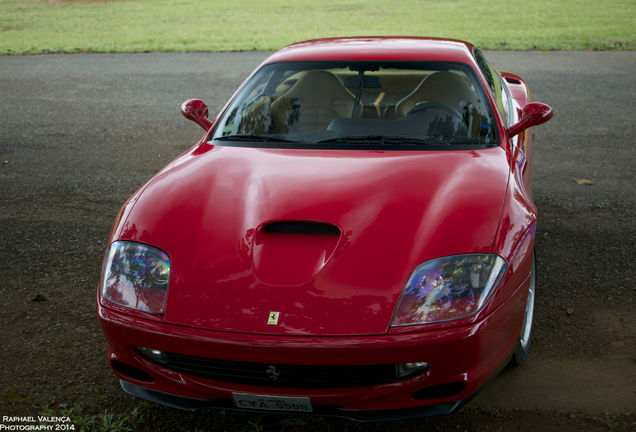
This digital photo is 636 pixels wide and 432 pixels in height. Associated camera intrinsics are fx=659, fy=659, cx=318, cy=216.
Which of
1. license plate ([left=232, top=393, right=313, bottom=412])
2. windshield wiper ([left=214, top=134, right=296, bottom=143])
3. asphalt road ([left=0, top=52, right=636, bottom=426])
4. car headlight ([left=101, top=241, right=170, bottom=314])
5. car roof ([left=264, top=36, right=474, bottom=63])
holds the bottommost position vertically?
asphalt road ([left=0, top=52, right=636, bottom=426])

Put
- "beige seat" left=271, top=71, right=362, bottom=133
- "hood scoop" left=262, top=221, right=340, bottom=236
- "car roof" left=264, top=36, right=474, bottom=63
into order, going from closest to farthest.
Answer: "hood scoop" left=262, top=221, right=340, bottom=236, "beige seat" left=271, top=71, right=362, bottom=133, "car roof" left=264, top=36, right=474, bottom=63

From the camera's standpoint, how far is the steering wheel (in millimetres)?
3545

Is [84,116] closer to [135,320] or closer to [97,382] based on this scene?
[97,382]

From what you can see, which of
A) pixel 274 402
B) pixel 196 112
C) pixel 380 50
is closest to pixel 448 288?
pixel 274 402

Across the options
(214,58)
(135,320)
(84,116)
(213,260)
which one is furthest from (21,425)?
(214,58)

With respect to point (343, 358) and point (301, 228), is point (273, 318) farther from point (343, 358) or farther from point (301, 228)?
point (301, 228)

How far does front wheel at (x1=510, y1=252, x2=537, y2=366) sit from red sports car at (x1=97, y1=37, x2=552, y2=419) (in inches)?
0.5

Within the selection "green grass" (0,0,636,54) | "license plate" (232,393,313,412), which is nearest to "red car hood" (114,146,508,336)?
"license plate" (232,393,313,412)

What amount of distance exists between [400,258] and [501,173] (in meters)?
0.85

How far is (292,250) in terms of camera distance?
2.50m

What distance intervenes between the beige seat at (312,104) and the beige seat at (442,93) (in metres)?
0.29

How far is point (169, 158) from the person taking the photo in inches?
261

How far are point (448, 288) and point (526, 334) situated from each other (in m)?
0.95

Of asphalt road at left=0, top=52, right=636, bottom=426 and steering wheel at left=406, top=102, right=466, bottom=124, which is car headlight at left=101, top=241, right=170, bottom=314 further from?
steering wheel at left=406, top=102, right=466, bottom=124
